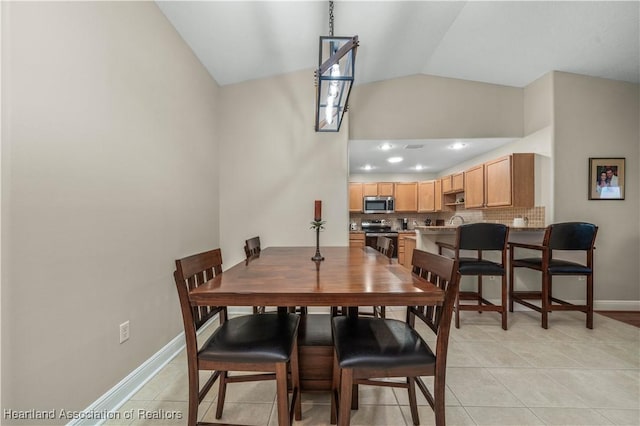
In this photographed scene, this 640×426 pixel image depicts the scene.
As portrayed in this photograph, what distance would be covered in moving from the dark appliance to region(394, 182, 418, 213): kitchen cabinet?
490mm

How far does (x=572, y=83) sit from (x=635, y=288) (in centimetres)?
251

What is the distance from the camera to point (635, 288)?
306 centimetres

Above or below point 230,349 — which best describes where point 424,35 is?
above

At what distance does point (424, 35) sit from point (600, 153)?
253 cm

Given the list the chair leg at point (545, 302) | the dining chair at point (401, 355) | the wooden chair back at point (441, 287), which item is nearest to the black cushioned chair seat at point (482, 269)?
the chair leg at point (545, 302)

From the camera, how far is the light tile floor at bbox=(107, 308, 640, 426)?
56.8 inches

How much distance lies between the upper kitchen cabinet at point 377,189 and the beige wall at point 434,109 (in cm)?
245

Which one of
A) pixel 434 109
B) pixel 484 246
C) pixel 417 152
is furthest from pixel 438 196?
pixel 484 246

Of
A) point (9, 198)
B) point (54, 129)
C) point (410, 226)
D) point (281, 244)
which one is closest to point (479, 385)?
point (281, 244)

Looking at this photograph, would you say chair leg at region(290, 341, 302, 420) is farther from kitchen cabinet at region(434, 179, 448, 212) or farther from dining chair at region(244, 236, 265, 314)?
kitchen cabinet at region(434, 179, 448, 212)

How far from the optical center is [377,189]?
5.94m

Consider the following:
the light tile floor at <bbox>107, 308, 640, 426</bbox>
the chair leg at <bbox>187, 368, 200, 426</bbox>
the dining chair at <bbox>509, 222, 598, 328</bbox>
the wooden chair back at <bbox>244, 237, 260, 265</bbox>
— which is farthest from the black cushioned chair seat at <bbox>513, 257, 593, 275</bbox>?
the chair leg at <bbox>187, 368, 200, 426</bbox>

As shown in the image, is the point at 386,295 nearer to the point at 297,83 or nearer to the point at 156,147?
the point at 156,147

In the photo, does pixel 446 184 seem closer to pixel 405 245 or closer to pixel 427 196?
pixel 427 196
